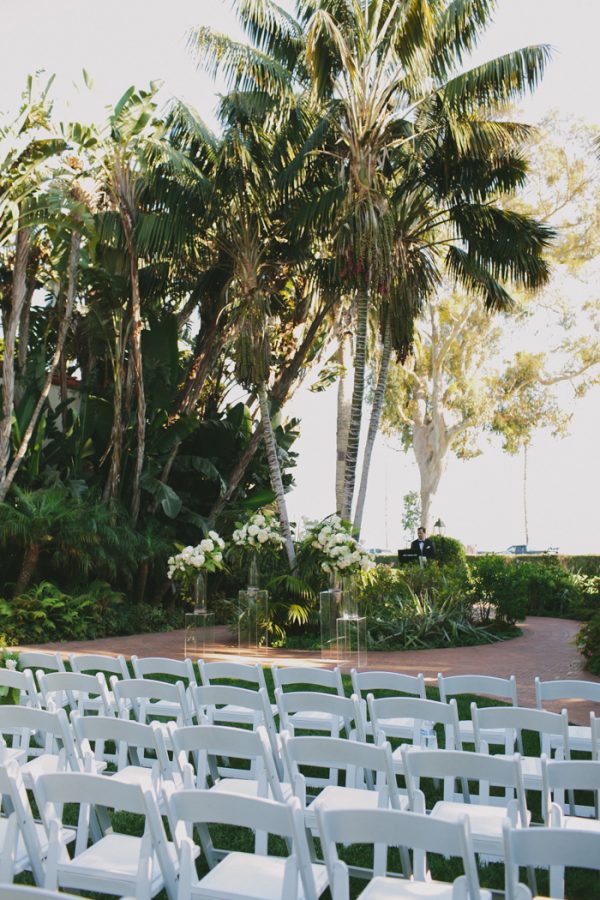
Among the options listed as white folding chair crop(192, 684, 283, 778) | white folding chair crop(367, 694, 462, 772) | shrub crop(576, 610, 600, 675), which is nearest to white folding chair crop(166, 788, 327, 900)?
white folding chair crop(367, 694, 462, 772)

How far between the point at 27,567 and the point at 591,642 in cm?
893

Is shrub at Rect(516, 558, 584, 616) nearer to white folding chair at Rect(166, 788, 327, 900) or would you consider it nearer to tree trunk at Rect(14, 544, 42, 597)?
tree trunk at Rect(14, 544, 42, 597)

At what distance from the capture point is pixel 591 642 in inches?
434

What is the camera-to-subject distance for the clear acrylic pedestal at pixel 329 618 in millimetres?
11555

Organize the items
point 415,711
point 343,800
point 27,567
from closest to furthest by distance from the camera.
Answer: point 343,800
point 415,711
point 27,567

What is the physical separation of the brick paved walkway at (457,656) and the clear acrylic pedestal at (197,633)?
176 millimetres

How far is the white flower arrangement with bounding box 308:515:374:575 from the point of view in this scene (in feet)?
39.4

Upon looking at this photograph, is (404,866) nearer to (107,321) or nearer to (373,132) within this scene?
(373,132)

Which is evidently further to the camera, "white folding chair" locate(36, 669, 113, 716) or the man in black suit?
the man in black suit

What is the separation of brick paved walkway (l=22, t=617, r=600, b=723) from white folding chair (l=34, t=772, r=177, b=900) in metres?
6.17

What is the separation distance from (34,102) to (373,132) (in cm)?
538

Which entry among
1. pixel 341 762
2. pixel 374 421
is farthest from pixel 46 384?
pixel 341 762

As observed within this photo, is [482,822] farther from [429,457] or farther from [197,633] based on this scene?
[429,457]

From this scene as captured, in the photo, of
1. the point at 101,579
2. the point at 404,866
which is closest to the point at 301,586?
the point at 101,579
